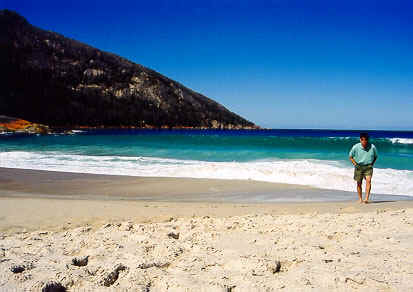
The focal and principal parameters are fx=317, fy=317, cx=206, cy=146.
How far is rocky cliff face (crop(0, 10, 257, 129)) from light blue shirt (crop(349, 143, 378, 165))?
8209cm

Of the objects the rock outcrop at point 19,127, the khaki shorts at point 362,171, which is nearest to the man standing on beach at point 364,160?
the khaki shorts at point 362,171

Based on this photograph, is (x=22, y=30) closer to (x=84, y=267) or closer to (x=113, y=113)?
(x=113, y=113)

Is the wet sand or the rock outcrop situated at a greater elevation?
the rock outcrop

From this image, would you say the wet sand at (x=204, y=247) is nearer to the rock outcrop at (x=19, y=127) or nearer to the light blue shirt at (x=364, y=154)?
the light blue shirt at (x=364, y=154)

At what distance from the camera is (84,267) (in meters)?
3.07

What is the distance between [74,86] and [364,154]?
88.7m

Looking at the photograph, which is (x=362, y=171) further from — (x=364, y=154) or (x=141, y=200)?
(x=141, y=200)

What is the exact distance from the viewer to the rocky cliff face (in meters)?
79.8

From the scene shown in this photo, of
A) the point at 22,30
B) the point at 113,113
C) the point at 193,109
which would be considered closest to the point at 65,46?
the point at 22,30

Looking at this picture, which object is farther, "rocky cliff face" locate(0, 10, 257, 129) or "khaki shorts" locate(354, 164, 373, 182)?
"rocky cliff face" locate(0, 10, 257, 129)

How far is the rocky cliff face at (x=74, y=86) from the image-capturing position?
7981cm

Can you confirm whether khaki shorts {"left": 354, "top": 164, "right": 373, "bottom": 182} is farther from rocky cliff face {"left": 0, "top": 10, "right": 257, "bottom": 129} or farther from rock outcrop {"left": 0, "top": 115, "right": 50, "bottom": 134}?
rocky cliff face {"left": 0, "top": 10, "right": 257, "bottom": 129}

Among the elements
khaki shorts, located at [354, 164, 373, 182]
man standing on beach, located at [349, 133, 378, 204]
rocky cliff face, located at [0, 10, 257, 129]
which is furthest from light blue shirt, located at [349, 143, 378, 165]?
rocky cliff face, located at [0, 10, 257, 129]

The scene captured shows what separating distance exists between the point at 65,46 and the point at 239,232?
98489 millimetres
